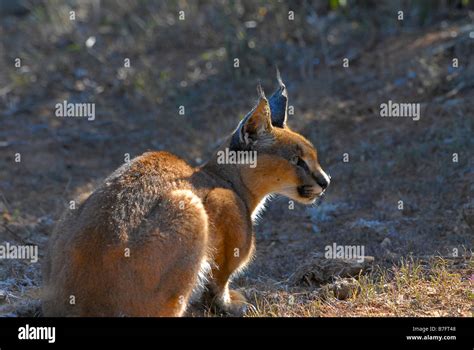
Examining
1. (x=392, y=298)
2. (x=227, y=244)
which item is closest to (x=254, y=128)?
(x=227, y=244)

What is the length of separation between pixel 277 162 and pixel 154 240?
5.88 ft

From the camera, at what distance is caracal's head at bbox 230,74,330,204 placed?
7.89 m

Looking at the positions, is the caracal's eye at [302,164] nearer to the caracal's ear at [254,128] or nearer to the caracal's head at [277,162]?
the caracal's head at [277,162]

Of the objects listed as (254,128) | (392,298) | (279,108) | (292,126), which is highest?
(292,126)

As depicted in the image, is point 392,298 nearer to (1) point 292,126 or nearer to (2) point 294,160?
(2) point 294,160

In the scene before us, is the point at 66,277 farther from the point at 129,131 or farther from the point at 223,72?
the point at 223,72

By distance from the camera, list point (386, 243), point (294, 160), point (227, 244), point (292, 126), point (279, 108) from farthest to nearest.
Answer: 1. point (292, 126)
2. point (386, 243)
3. point (279, 108)
4. point (294, 160)
5. point (227, 244)

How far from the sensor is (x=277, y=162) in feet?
25.9

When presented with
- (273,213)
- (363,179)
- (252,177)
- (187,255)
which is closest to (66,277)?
(187,255)

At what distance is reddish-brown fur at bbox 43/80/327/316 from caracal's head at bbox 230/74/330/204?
0.01 metres

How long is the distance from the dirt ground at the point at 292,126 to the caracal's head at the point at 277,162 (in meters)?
0.84

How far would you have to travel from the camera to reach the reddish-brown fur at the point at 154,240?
21.0 ft

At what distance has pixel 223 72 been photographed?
47.8 ft
